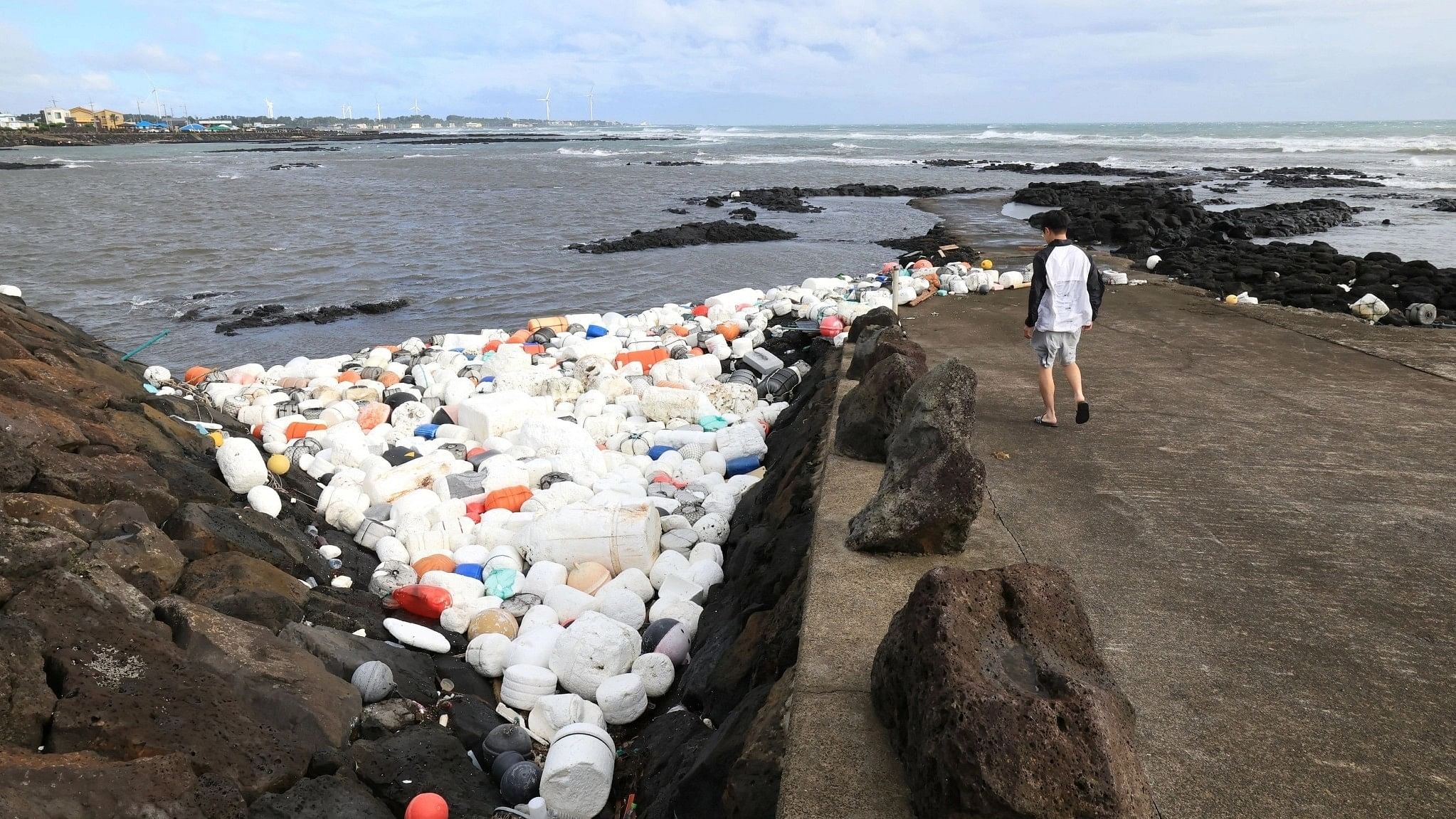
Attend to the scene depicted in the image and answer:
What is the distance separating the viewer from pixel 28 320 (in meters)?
7.88

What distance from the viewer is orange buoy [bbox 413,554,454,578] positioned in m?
5.10

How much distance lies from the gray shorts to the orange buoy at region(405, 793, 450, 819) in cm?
378

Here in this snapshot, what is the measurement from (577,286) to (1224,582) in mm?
13792

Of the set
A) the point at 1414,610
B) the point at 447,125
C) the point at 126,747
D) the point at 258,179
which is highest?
the point at 447,125

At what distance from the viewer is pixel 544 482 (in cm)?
615

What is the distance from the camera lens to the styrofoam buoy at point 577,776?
10.9 ft

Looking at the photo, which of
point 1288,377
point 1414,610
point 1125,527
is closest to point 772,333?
point 1288,377

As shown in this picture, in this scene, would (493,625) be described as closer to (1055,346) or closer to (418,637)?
(418,637)

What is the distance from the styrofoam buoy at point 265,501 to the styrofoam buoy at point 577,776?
3.07m

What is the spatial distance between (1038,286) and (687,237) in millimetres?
17297

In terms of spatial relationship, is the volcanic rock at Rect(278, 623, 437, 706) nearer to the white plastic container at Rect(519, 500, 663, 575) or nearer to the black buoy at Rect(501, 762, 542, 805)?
the black buoy at Rect(501, 762, 542, 805)

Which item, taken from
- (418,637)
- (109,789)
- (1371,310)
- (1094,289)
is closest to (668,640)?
(418,637)

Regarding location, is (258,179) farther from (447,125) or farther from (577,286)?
(447,125)

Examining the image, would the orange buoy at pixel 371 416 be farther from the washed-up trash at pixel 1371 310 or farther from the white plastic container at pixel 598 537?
the washed-up trash at pixel 1371 310
